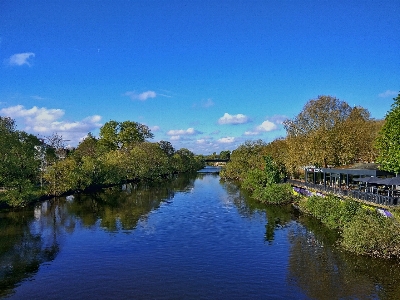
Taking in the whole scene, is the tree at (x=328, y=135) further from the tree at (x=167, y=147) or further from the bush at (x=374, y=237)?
the tree at (x=167, y=147)

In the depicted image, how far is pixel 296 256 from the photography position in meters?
26.9

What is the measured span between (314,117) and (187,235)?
121ft

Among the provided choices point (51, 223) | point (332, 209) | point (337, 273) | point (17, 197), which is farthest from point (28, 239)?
point (332, 209)

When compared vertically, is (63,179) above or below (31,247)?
above

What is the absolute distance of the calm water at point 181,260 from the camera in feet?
67.8

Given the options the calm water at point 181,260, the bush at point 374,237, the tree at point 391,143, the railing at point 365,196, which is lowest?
the calm water at point 181,260

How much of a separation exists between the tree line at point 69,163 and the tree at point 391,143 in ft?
152

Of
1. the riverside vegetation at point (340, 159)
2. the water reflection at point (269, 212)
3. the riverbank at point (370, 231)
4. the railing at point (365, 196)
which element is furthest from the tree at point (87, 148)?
the riverbank at point (370, 231)

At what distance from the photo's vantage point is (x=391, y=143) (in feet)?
122

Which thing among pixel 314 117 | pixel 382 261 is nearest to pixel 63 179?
pixel 314 117

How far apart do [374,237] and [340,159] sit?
111 ft

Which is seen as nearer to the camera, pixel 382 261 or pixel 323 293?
pixel 323 293

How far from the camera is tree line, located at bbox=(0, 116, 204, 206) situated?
52312 mm

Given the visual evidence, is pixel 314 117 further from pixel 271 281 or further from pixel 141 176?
pixel 141 176
